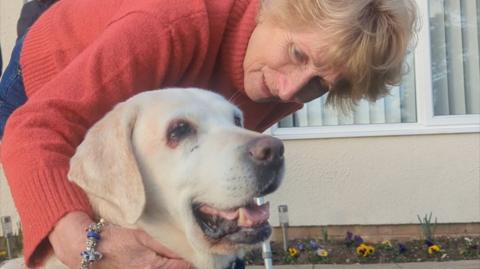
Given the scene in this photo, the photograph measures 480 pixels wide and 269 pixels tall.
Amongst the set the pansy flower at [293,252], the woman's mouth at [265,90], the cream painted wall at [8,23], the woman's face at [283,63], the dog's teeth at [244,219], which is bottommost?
the pansy flower at [293,252]

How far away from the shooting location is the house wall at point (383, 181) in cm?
664

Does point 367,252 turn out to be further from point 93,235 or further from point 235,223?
point 93,235

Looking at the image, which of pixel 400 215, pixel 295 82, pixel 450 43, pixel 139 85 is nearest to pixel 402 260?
pixel 400 215

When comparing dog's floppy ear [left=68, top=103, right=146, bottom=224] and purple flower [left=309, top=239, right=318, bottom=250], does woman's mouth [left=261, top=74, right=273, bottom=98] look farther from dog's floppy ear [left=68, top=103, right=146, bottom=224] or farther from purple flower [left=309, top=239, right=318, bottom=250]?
purple flower [left=309, top=239, right=318, bottom=250]

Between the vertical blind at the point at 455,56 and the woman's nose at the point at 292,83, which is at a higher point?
the vertical blind at the point at 455,56

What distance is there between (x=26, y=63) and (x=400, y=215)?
174 inches

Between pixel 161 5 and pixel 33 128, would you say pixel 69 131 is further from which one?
pixel 161 5

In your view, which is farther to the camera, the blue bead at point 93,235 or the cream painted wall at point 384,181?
the cream painted wall at point 384,181

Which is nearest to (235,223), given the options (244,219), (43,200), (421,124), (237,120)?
(244,219)

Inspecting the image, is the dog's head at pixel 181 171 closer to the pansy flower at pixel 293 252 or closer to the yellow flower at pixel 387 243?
the pansy flower at pixel 293 252

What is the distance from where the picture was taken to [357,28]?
2.91 m

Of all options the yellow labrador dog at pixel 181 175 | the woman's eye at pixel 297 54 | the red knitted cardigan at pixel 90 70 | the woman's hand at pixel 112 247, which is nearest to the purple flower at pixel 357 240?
the red knitted cardigan at pixel 90 70

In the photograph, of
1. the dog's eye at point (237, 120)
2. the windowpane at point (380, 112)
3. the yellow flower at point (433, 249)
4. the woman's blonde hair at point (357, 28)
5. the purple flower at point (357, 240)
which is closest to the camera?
the dog's eye at point (237, 120)

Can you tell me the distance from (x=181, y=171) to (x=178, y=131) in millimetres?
138
